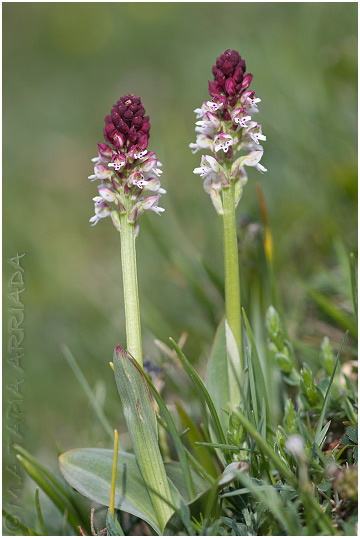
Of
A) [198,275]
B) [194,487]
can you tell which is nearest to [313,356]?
[194,487]

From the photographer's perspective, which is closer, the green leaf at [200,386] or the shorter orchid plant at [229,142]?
the green leaf at [200,386]

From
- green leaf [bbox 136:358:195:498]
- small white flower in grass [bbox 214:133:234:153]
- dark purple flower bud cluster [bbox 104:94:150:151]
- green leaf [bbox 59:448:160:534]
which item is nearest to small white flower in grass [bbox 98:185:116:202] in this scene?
dark purple flower bud cluster [bbox 104:94:150:151]

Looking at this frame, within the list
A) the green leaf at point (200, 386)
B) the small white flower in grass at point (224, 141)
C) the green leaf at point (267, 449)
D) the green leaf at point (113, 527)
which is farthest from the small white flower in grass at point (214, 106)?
the green leaf at point (113, 527)

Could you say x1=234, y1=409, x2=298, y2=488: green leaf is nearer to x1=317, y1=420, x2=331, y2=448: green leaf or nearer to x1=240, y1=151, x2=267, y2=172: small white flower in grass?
x1=317, y1=420, x2=331, y2=448: green leaf

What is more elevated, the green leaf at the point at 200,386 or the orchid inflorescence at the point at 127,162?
the orchid inflorescence at the point at 127,162

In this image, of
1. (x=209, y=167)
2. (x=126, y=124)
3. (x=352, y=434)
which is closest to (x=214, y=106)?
(x=209, y=167)

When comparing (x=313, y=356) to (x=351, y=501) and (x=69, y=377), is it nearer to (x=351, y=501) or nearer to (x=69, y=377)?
(x=351, y=501)

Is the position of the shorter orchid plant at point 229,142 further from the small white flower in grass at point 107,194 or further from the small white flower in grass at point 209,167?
the small white flower in grass at point 107,194

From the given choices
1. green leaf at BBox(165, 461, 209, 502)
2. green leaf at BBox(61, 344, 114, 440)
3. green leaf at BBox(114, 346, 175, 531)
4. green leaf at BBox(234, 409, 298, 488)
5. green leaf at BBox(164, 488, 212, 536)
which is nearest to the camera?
green leaf at BBox(234, 409, 298, 488)
